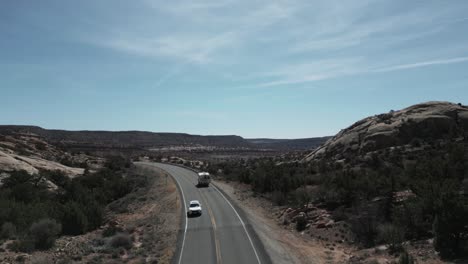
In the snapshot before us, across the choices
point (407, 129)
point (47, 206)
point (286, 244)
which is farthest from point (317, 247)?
point (407, 129)

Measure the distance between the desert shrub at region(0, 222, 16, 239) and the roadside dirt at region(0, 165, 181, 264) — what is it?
1555 millimetres

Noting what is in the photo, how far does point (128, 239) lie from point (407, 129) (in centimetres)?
4893

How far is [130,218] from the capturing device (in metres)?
42.5

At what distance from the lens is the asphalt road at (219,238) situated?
25.7 m

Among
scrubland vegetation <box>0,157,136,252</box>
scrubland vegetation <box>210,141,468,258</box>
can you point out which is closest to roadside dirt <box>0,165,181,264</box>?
scrubland vegetation <box>0,157,136,252</box>

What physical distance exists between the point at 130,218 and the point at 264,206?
46.8 ft

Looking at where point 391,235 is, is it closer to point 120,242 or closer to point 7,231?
point 120,242

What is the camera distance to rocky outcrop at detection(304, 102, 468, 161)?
62594 mm

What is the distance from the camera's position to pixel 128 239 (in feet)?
98.6

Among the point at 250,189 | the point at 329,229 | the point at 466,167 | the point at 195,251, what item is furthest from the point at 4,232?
the point at 466,167

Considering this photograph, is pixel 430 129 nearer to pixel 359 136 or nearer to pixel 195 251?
pixel 359 136

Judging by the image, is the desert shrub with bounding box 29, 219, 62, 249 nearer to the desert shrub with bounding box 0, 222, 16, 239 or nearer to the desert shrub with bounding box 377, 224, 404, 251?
the desert shrub with bounding box 0, 222, 16, 239

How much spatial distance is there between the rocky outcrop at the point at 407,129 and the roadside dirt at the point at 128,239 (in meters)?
31.5

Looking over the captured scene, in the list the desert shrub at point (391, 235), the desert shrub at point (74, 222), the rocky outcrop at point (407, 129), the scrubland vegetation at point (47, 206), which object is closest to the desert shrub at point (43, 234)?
the scrubland vegetation at point (47, 206)
